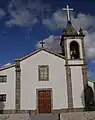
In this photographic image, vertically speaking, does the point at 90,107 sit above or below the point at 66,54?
below

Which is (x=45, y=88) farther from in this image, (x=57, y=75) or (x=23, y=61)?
(x=23, y=61)

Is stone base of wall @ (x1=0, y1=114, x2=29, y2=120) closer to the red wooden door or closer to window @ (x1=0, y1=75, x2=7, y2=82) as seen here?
the red wooden door

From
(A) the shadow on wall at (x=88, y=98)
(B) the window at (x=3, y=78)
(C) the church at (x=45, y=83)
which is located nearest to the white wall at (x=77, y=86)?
(C) the church at (x=45, y=83)

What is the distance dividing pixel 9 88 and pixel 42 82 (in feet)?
11.2

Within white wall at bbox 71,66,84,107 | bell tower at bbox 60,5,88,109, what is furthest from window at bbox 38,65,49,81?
white wall at bbox 71,66,84,107

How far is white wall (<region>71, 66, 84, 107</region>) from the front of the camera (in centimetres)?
2264

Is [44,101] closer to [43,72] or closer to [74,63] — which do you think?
[43,72]

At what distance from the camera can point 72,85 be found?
23.1 meters

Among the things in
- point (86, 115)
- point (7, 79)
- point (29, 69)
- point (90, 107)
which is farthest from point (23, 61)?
point (86, 115)

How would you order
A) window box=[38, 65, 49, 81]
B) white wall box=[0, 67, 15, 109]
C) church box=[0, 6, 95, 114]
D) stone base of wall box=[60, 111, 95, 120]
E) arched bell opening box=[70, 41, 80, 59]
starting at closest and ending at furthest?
stone base of wall box=[60, 111, 95, 120] < white wall box=[0, 67, 15, 109] < church box=[0, 6, 95, 114] < window box=[38, 65, 49, 81] < arched bell opening box=[70, 41, 80, 59]

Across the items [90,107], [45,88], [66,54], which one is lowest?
[90,107]

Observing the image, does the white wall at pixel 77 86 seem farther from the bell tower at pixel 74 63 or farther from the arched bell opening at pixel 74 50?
the arched bell opening at pixel 74 50

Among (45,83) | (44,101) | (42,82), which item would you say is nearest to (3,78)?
(42,82)

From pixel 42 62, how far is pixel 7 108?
591 cm
